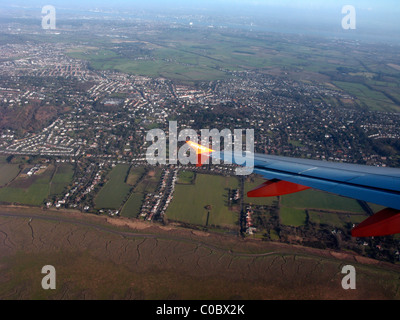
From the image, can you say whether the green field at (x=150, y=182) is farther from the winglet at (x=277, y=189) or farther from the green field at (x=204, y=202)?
the winglet at (x=277, y=189)

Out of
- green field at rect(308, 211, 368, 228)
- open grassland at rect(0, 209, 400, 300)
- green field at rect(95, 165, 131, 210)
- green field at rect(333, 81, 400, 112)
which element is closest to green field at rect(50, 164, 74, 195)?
green field at rect(95, 165, 131, 210)

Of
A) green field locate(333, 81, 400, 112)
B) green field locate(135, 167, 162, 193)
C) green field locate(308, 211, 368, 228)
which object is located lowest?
green field locate(308, 211, 368, 228)

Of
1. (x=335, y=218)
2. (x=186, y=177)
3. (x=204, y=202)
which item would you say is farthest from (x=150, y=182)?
(x=335, y=218)

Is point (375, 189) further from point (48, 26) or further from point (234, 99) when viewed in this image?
point (48, 26)

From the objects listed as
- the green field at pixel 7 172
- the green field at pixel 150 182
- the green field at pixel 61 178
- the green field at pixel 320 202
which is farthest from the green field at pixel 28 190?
the green field at pixel 320 202

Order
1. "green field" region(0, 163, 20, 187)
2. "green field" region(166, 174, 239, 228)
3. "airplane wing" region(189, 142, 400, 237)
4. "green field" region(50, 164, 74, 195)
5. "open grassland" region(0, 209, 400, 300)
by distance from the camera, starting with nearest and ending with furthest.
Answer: "airplane wing" region(189, 142, 400, 237) → "open grassland" region(0, 209, 400, 300) → "green field" region(166, 174, 239, 228) → "green field" region(50, 164, 74, 195) → "green field" region(0, 163, 20, 187)

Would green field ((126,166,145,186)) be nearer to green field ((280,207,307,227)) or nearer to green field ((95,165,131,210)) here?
green field ((95,165,131,210))

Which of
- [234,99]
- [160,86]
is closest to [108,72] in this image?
[160,86]
